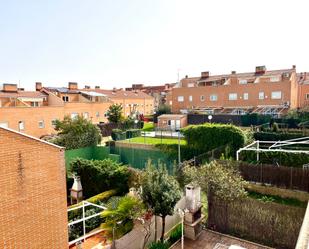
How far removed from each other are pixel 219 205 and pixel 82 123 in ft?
63.4

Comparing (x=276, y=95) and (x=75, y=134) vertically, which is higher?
(x=276, y=95)

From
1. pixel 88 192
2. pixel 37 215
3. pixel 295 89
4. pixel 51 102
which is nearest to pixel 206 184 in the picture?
pixel 37 215

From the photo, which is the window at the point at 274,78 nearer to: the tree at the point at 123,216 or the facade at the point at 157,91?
the facade at the point at 157,91

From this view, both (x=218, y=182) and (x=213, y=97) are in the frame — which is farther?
(x=213, y=97)

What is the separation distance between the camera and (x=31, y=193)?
865 cm

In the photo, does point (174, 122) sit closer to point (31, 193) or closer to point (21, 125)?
point (21, 125)

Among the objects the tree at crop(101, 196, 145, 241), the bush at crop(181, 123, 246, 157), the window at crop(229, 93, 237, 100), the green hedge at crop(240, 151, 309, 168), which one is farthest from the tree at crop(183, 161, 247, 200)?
the window at crop(229, 93, 237, 100)

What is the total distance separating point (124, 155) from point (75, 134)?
19.1 feet

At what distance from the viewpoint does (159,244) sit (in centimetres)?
1034

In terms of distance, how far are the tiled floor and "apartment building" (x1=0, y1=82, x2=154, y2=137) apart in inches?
1146

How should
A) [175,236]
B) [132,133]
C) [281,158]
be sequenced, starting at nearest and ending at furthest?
[175,236]
[281,158]
[132,133]

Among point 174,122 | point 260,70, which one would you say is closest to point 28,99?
point 174,122

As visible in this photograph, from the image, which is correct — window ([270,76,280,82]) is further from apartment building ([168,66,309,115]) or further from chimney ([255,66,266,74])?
chimney ([255,66,266,74])

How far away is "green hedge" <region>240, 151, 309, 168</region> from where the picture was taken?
18.7 meters
